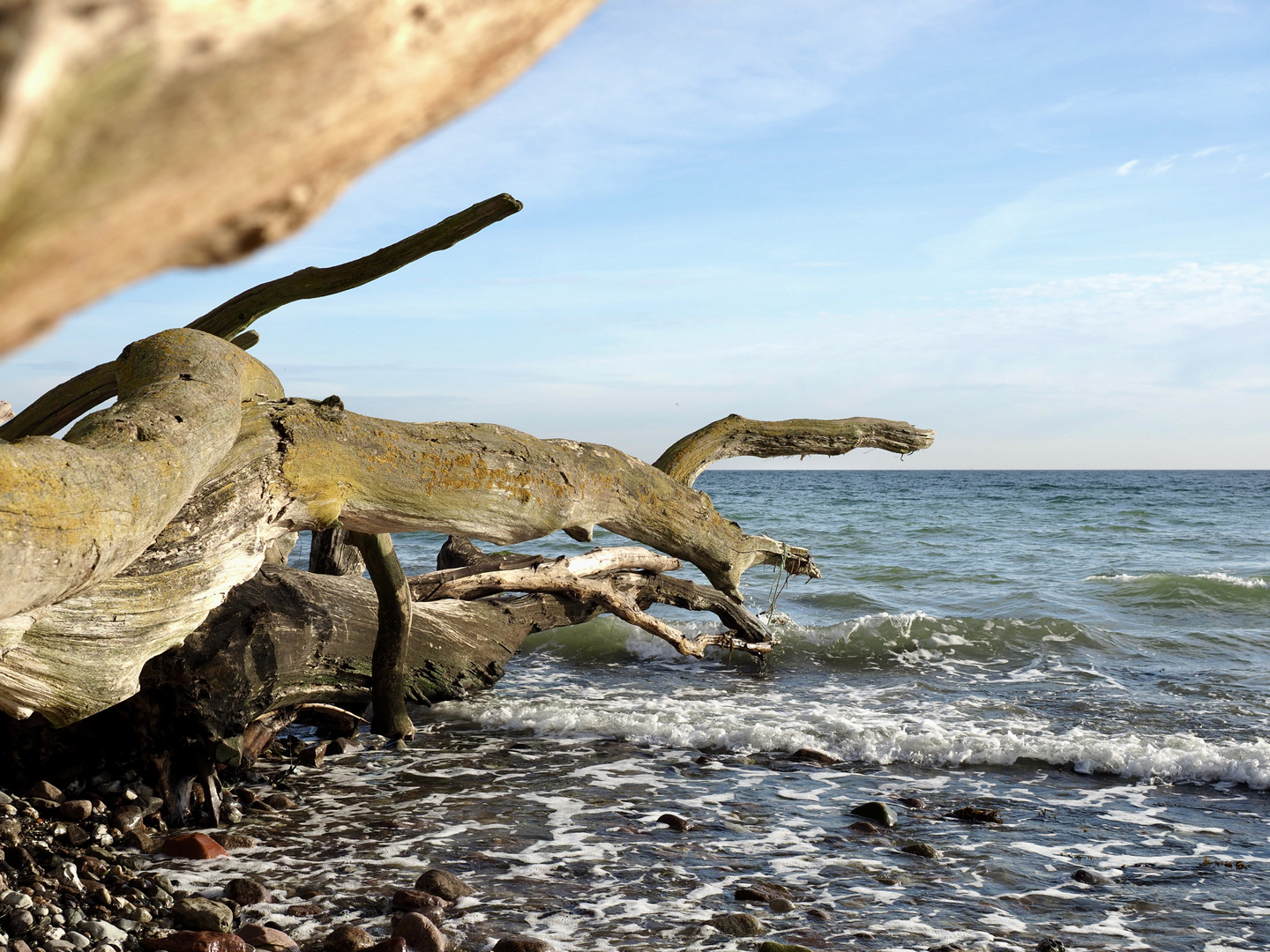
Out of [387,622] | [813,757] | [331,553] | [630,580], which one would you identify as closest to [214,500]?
[387,622]

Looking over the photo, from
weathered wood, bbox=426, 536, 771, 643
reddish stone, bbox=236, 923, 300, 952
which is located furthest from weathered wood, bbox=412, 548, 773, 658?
reddish stone, bbox=236, 923, 300, 952

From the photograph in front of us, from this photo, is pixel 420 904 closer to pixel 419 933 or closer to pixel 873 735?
pixel 419 933

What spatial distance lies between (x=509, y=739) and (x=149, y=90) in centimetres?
721

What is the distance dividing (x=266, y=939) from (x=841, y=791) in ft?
12.3

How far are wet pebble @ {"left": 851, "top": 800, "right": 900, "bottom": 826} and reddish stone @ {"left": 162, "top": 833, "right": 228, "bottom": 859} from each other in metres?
3.54

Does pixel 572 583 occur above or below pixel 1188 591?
above

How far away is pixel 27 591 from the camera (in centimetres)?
245

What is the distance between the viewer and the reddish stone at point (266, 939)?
155 inches

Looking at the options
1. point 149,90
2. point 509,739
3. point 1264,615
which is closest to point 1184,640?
point 1264,615

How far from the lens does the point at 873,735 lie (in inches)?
297

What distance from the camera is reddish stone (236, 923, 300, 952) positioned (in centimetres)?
393

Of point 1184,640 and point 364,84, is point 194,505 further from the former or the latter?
point 1184,640

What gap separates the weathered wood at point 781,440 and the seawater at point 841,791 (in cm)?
215

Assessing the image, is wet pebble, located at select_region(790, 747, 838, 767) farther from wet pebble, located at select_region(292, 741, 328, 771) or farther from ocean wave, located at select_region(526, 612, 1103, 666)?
ocean wave, located at select_region(526, 612, 1103, 666)
